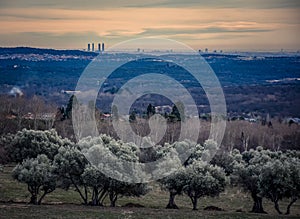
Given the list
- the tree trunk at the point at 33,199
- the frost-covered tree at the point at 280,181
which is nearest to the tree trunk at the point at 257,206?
the frost-covered tree at the point at 280,181

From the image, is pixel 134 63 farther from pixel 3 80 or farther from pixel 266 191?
pixel 266 191

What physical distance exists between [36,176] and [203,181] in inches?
477

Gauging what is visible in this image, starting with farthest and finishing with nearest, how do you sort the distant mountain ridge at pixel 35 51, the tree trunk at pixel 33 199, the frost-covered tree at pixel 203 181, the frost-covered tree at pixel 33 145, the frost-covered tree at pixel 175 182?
the distant mountain ridge at pixel 35 51 < the frost-covered tree at pixel 33 145 < the frost-covered tree at pixel 175 182 < the frost-covered tree at pixel 203 181 < the tree trunk at pixel 33 199

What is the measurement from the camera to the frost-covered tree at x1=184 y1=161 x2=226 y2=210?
113ft

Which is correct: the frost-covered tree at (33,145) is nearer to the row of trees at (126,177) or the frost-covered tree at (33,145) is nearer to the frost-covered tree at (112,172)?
the row of trees at (126,177)

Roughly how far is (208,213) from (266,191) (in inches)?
184

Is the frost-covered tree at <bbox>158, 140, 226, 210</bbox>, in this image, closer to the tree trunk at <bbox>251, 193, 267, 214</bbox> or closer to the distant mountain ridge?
the tree trunk at <bbox>251, 193, 267, 214</bbox>

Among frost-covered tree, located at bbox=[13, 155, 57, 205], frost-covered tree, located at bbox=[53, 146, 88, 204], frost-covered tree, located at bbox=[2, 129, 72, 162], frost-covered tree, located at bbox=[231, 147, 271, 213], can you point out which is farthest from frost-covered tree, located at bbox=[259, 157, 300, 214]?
frost-covered tree, located at bbox=[2, 129, 72, 162]

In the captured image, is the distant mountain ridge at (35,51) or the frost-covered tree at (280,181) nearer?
the frost-covered tree at (280,181)

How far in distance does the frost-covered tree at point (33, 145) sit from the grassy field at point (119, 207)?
7.53 feet

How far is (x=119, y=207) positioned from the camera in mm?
34406

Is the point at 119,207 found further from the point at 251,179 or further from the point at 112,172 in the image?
the point at 251,179

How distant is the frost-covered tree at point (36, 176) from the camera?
109 ft

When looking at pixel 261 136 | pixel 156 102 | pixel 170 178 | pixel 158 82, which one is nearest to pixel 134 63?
pixel 158 82
